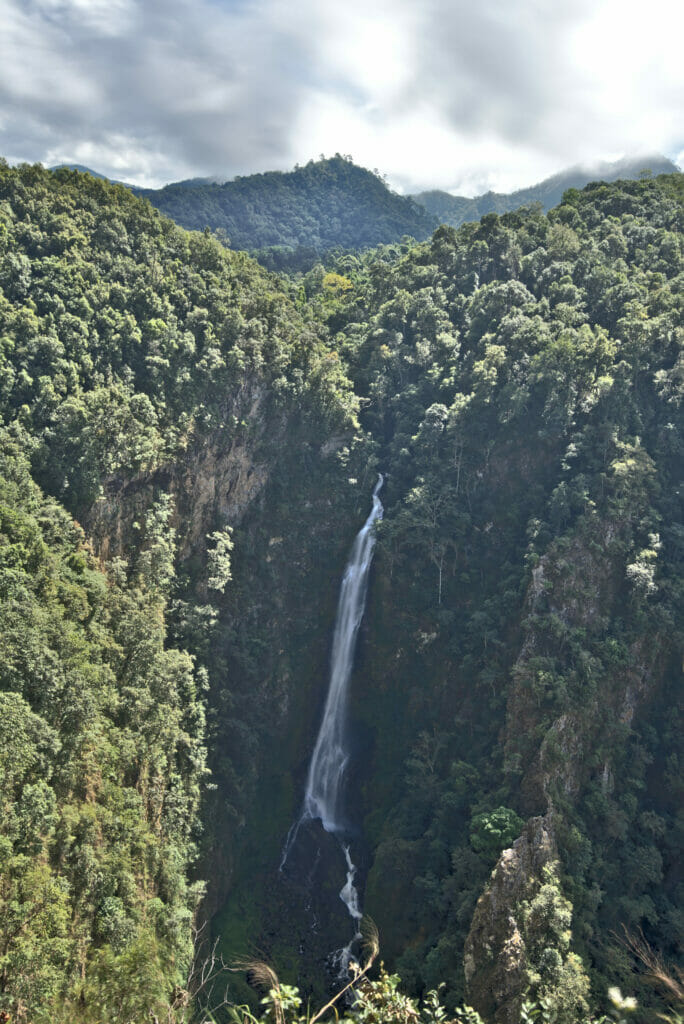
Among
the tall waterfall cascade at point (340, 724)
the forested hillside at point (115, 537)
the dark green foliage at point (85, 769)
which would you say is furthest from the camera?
the tall waterfall cascade at point (340, 724)

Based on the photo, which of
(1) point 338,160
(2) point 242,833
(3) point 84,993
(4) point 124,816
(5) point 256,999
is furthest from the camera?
(1) point 338,160

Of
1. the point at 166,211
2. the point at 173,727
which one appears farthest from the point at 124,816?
the point at 166,211

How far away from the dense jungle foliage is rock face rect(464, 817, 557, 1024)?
0.31 ft

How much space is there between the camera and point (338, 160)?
3408 inches

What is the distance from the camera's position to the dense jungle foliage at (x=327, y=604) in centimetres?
1756

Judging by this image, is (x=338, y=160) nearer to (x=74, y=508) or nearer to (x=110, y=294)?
(x=110, y=294)

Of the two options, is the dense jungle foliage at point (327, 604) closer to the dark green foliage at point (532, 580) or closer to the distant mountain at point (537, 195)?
the dark green foliage at point (532, 580)

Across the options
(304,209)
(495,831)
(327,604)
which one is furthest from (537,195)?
(495,831)

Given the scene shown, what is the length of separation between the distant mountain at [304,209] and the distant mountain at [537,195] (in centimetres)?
1023

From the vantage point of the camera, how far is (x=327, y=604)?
3061 centimetres

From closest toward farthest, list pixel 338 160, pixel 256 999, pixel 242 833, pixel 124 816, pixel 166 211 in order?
pixel 124 816
pixel 256 999
pixel 242 833
pixel 166 211
pixel 338 160

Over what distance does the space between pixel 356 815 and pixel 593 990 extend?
456 inches

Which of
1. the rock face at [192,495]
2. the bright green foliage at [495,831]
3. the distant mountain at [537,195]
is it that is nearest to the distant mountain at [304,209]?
the distant mountain at [537,195]

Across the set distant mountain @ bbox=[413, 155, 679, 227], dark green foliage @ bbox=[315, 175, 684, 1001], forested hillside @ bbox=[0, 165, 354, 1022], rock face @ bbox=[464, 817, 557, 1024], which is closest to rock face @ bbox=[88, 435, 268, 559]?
forested hillside @ bbox=[0, 165, 354, 1022]
